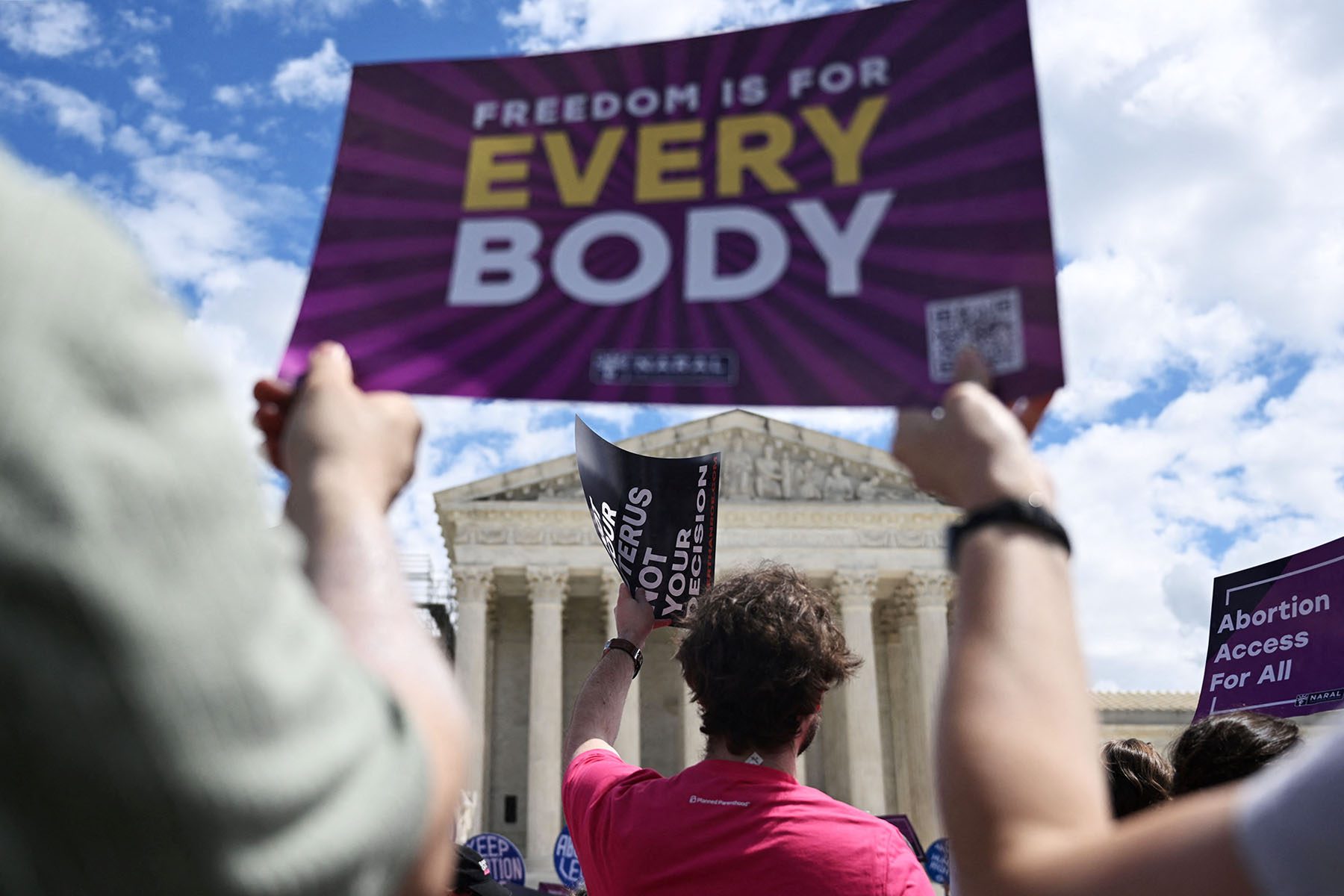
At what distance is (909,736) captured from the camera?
1529 inches

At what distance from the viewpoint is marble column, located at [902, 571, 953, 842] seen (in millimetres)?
35375

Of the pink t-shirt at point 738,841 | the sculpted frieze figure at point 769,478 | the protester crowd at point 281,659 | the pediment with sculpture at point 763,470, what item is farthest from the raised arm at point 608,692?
the sculpted frieze figure at point 769,478

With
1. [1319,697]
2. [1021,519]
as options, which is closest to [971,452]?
[1021,519]

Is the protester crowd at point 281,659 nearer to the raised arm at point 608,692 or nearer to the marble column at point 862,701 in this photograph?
the raised arm at point 608,692

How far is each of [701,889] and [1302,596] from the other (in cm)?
598

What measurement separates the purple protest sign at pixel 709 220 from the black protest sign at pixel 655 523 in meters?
1.66

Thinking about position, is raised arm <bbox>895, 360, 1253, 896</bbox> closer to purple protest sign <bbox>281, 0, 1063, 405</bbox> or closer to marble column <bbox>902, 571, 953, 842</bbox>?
purple protest sign <bbox>281, 0, 1063, 405</bbox>

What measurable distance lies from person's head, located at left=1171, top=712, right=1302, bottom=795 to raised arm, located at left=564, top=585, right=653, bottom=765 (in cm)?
190

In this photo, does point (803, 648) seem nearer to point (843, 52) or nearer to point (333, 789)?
point (843, 52)

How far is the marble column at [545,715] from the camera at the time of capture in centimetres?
3334

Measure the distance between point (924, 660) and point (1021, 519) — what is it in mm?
36066

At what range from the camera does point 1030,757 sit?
3.94ft

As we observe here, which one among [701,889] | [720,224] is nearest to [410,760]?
[720,224]

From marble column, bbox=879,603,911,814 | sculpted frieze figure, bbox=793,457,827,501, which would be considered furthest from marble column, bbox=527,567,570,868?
marble column, bbox=879,603,911,814
